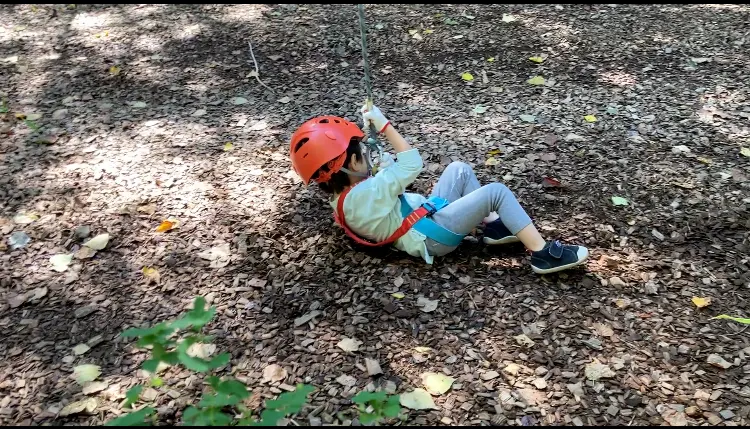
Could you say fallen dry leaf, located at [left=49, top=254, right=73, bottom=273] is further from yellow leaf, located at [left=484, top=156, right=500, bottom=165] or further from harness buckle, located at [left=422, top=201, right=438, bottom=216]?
yellow leaf, located at [left=484, top=156, right=500, bottom=165]

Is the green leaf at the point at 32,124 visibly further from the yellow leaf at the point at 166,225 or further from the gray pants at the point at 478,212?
the gray pants at the point at 478,212

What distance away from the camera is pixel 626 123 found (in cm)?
445

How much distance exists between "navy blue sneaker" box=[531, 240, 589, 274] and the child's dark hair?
42.1 inches

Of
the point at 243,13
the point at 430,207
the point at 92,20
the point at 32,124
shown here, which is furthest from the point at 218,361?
the point at 92,20

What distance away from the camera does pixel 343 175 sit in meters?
3.16

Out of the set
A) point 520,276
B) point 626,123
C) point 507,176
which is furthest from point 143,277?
point 626,123

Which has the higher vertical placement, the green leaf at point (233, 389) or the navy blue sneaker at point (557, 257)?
the green leaf at point (233, 389)

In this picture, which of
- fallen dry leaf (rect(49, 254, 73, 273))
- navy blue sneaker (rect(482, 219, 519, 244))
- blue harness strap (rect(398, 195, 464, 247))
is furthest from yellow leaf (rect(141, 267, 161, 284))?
navy blue sneaker (rect(482, 219, 519, 244))

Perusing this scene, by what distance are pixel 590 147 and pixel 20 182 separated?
153 inches

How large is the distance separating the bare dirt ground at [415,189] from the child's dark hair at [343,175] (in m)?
0.40

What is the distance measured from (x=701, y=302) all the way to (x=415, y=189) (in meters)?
1.76

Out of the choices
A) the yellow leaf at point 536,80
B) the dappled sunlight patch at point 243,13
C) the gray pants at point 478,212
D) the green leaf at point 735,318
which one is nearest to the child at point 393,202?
the gray pants at point 478,212

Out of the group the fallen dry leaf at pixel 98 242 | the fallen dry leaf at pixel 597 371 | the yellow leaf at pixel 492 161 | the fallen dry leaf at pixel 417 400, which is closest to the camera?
the fallen dry leaf at pixel 417 400

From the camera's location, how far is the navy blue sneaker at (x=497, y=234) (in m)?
3.35
